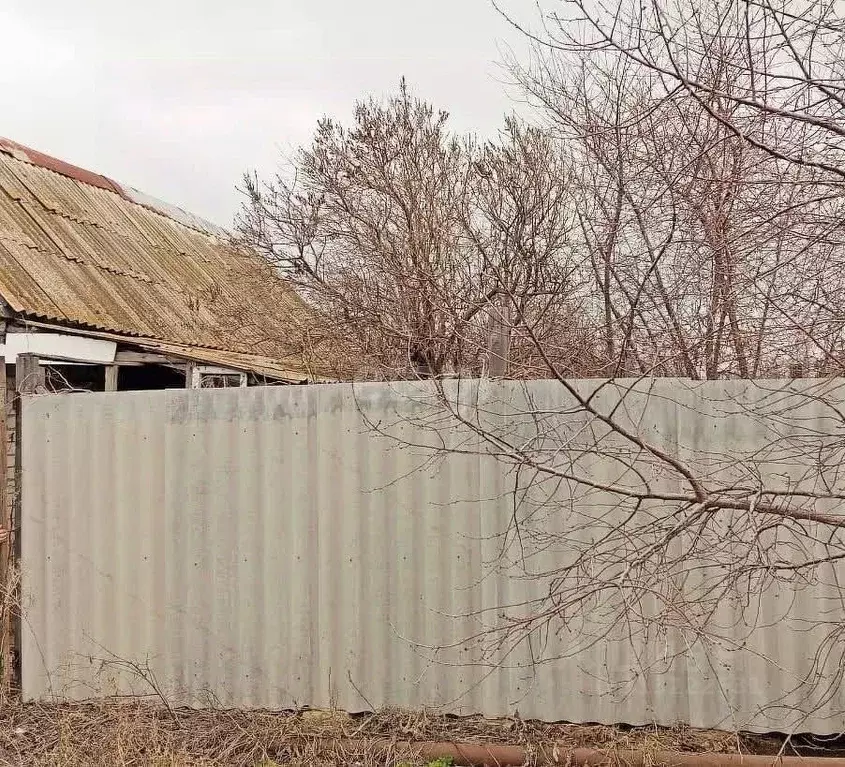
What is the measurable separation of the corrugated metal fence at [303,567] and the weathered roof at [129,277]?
2753mm

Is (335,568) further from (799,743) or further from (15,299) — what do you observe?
(15,299)

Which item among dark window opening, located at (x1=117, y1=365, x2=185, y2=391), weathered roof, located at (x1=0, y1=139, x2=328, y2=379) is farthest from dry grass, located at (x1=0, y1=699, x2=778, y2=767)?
dark window opening, located at (x1=117, y1=365, x2=185, y2=391)

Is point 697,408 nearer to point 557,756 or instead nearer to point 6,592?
point 557,756

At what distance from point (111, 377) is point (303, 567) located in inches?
165

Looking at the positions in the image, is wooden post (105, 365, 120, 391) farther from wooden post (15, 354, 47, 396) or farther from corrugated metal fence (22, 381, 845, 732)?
corrugated metal fence (22, 381, 845, 732)

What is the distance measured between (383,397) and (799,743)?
231 cm

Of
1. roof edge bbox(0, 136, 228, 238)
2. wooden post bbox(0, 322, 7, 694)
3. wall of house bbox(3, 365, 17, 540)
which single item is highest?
roof edge bbox(0, 136, 228, 238)

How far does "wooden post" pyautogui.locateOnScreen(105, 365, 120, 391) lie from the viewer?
7082 millimetres

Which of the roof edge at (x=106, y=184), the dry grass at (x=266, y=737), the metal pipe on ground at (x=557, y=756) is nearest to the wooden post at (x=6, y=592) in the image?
the dry grass at (x=266, y=737)

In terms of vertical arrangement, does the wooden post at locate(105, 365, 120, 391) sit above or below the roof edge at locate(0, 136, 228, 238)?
below

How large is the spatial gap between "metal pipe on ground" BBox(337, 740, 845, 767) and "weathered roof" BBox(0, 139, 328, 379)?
13.8ft

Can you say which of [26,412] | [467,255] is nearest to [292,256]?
[467,255]

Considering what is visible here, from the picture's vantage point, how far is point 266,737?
3.55m

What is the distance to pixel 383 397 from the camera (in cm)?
369
